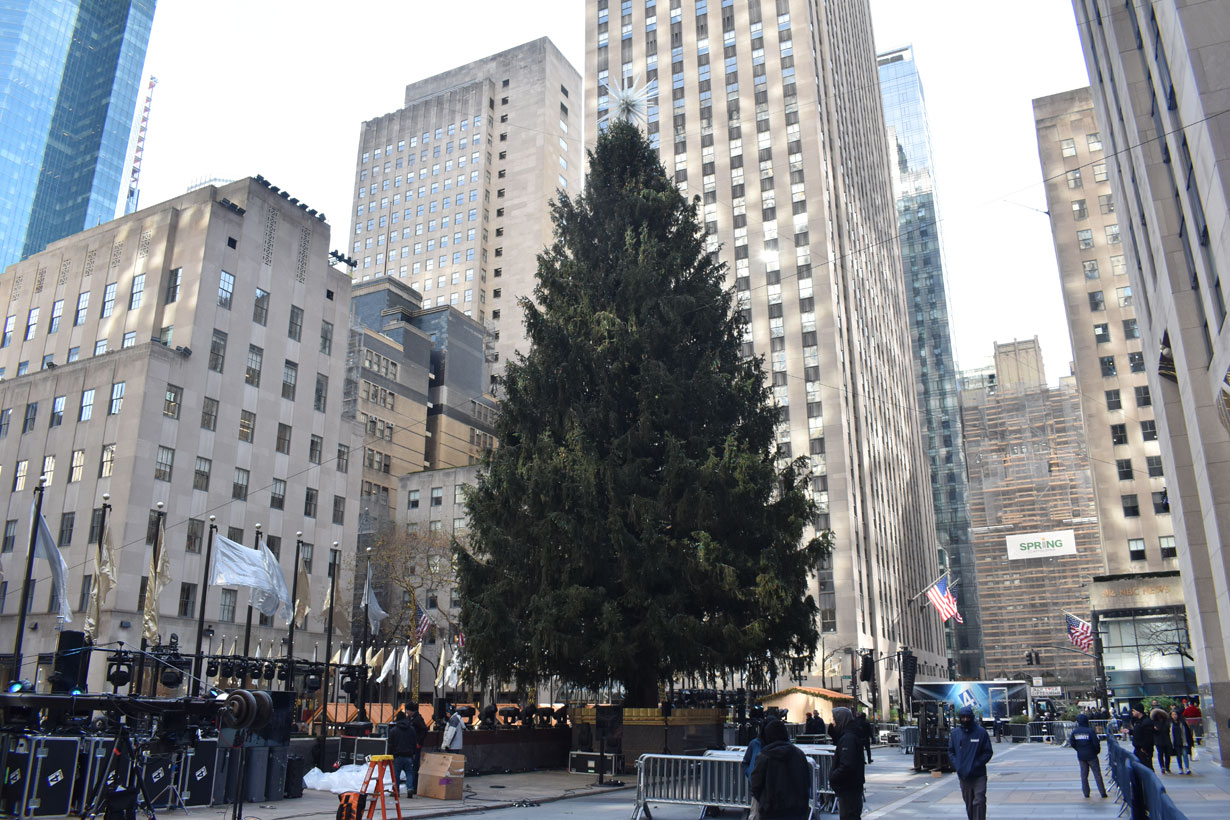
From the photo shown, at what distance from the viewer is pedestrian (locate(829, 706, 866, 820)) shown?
434 inches

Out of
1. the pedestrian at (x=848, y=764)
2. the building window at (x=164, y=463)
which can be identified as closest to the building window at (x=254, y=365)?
the building window at (x=164, y=463)

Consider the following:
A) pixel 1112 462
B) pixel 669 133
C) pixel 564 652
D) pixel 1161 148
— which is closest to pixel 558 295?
pixel 564 652

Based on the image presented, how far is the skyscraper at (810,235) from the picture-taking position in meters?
84.1

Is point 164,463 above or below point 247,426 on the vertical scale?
below

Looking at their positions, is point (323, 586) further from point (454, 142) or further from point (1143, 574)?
point (454, 142)

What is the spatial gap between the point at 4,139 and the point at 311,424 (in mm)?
156478

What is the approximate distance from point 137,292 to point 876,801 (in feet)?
171

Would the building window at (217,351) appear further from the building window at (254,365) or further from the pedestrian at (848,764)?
the pedestrian at (848,764)

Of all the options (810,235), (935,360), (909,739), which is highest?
(935,360)

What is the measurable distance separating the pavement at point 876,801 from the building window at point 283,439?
36297 millimetres

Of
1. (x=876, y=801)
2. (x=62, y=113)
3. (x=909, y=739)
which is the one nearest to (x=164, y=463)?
(x=909, y=739)

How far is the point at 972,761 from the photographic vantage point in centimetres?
1246

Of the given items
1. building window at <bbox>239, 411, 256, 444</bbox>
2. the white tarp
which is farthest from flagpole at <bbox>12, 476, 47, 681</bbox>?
building window at <bbox>239, 411, 256, 444</bbox>

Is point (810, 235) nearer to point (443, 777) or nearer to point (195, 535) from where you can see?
point (195, 535)
